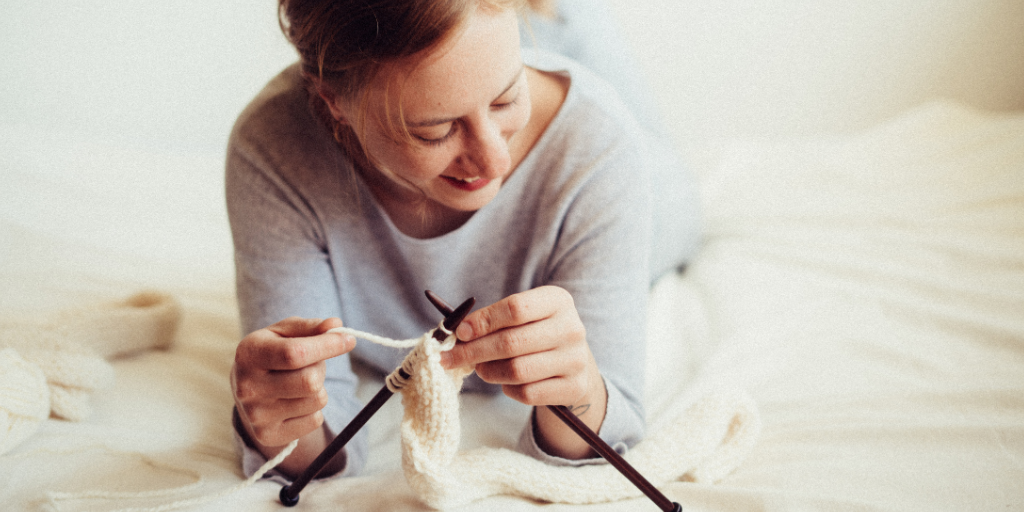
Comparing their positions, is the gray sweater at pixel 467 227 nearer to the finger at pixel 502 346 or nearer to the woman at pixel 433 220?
the woman at pixel 433 220

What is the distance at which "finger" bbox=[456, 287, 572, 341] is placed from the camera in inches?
19.9

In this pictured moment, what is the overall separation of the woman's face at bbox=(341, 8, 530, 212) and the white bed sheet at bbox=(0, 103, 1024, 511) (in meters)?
0.34

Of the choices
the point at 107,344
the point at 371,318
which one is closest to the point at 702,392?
the point at 371,318

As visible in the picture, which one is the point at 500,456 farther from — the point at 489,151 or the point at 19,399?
the point at 19,399

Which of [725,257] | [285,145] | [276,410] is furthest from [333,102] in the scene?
[725,257]

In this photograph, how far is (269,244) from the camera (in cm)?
72

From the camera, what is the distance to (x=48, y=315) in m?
0.87

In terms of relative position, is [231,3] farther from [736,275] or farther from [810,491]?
[810,491]

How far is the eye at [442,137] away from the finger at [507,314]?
0.55ft

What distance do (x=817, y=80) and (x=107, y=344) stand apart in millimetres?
1915

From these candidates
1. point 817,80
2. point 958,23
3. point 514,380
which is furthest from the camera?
point 817,80

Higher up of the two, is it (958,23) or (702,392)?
(958,23)

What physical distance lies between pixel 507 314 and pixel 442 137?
7.2 inches

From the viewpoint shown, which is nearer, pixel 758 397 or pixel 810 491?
pixel 810 491
